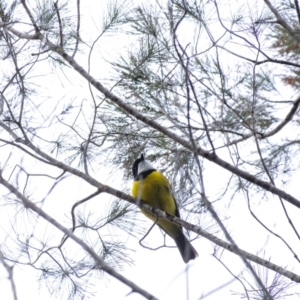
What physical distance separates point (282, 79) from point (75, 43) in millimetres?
1105

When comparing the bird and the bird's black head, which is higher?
the bird's black head

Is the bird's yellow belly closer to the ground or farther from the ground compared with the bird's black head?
closer to the ground

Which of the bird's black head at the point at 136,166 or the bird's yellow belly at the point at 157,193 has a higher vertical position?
the bird's black head at the point at 136,166

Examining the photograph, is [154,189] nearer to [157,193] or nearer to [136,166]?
[157,193]

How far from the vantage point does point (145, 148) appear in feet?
10.5

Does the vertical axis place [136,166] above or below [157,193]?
above

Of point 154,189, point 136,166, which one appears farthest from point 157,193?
point 136,166

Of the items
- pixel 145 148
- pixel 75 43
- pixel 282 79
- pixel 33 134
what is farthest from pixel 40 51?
pixel 282 79

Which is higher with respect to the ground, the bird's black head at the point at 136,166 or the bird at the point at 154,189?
the bird's black head at the point at 136,166

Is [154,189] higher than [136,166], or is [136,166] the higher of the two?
[136,166]

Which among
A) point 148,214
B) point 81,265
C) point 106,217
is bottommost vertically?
point 81,265

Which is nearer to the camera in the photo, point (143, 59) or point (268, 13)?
point (268, 13)

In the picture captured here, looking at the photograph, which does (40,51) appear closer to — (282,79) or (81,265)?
(81,265)

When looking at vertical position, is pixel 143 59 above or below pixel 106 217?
above
